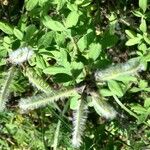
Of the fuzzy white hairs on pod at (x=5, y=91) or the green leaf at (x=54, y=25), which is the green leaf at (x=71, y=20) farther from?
the fuzzy white hairs on pod at (x=5, y=91)

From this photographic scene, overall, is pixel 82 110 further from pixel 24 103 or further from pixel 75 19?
pixel 75 19

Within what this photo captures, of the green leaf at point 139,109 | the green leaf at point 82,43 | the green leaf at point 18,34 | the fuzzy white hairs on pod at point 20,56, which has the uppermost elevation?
the fuzzy white hairs on pod at point 20,56

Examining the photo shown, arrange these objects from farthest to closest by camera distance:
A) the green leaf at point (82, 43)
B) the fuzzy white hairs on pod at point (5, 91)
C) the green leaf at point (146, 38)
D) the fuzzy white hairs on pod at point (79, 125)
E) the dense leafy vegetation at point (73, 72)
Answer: the green leaf at point (146, 38)
the green leaf at point (82, 43)
the dense leafy vegetation at point (73, 72)
the fuzzy white hairs on pod at point (5, 91)
the fuzzy white hairs on pod at point (79, 125)

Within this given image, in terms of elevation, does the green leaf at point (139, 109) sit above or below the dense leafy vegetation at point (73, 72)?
below

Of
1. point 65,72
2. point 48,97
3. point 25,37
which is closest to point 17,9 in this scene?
point 25,37

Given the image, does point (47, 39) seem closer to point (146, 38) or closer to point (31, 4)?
point (31, 4)

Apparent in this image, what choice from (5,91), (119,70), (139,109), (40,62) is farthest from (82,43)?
(139,109)

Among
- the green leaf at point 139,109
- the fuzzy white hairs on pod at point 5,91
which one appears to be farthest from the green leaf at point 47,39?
the green leaf at point 139,109
